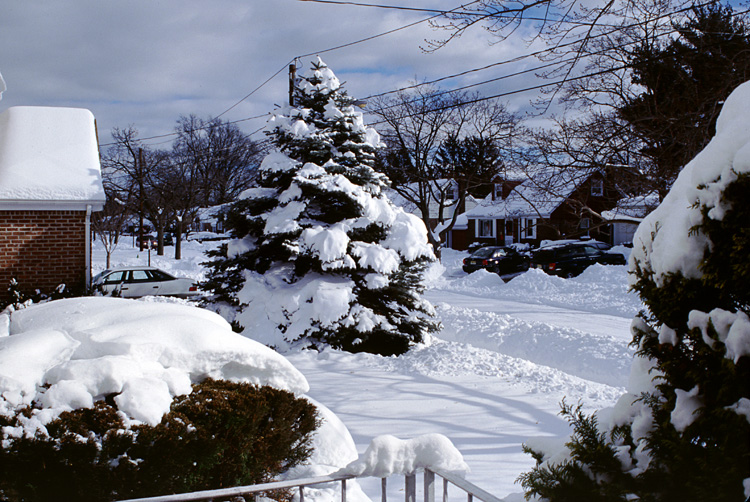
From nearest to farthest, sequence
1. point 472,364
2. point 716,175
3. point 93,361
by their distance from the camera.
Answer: point 716,175, point 93,361, point 472,364

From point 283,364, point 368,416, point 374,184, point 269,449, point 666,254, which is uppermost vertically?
point 374,184

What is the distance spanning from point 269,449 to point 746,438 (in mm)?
3352

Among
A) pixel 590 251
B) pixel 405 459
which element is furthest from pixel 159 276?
pixel 590 251

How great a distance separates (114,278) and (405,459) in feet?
60.4

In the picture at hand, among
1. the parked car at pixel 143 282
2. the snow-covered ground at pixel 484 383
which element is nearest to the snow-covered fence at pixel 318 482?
the snow-covered ground at pixel 484 383

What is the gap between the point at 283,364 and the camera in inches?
202

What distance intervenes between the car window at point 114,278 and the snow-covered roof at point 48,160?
5.93m

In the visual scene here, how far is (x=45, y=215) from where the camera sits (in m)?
12.5

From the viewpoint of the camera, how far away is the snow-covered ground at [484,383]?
6734 mm

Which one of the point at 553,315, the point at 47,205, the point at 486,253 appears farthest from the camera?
the point at 486,253

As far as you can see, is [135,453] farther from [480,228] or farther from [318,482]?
[480,228]

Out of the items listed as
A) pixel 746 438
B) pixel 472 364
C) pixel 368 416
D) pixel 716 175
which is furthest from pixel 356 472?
pixel 472 364

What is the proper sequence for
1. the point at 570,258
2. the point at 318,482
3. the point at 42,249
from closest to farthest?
the point at 318,482, the point at 42,249, the point at 570,258

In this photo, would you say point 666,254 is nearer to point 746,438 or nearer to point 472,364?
point 746,438
